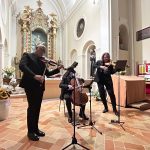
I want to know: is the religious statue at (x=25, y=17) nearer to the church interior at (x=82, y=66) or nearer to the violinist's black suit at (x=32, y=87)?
the church interior at (x=82, y=66)

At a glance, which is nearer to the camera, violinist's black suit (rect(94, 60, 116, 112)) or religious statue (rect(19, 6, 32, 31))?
violinist's black suit (rect(94, 60, 116, 112))

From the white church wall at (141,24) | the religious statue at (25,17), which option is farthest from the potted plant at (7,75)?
the white church wall at (141,24)

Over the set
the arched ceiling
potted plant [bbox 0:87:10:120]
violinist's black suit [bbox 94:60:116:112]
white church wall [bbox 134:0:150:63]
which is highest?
the arched ceiling

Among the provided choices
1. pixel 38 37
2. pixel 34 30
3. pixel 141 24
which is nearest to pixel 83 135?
pixel 141 24

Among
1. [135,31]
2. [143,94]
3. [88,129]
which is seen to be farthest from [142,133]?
[135,31]

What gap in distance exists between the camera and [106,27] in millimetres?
7918

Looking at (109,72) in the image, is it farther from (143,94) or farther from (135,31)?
(135,31)

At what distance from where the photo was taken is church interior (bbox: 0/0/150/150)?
2.82 metres

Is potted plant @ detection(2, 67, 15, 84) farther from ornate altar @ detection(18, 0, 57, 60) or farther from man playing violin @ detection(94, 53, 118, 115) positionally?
man playing violin @ detection(94, 53, 118, 115)

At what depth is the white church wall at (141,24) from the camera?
7.83 metres

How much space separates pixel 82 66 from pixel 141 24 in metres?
4.09

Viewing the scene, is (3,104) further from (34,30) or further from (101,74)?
(34,30)

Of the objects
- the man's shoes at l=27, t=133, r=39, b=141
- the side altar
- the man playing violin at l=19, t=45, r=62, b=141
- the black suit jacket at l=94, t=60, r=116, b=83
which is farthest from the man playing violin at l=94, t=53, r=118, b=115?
the side altar

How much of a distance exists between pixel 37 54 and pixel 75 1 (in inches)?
408
